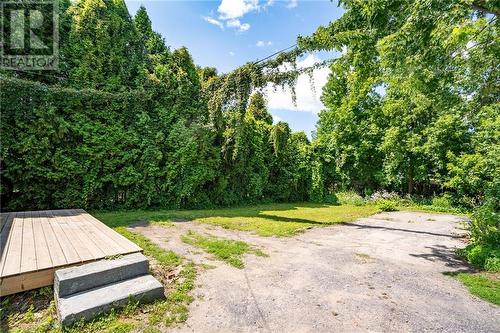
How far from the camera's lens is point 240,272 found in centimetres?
408

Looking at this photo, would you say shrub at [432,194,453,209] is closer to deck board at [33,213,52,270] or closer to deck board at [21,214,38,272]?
deck board at [33,213,52,270]

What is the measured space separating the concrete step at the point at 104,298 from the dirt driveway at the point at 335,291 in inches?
23.0

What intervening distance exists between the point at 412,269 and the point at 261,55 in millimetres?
7159

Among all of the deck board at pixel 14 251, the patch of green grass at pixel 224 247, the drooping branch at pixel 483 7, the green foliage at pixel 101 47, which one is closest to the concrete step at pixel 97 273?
the deck board at pixel 14 251

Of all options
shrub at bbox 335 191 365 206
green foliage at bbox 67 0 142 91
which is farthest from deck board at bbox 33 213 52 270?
shrub at bbox 335 191 365 206

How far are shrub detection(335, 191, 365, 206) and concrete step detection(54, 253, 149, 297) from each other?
13.7 m

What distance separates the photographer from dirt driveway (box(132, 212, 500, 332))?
2.82 meters

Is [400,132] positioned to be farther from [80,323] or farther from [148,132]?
[80,323]

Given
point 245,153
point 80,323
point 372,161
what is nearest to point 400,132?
point 372,161

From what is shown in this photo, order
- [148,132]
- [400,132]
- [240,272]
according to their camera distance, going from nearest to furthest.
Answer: [240,272] → [148,132] → [400,132]

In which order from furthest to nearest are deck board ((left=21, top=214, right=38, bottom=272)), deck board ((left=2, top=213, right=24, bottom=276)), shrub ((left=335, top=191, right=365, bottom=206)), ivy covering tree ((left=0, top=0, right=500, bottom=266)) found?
1. shrub ((left=335, top=191, right=365, bottom=206))
2. ivy covering tree ((left=0, top=0, right=500, bottom=266))
3. deck board ((left=21, top=214, right=38, bottom=272))
4. deck board ((left=2, top=213, right=24, bottom=276))

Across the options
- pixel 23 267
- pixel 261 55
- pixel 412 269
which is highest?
pixel 261 55

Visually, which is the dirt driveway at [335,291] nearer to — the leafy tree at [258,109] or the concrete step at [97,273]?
the concrete step at [97,273]

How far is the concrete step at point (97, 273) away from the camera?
9.32 ft
